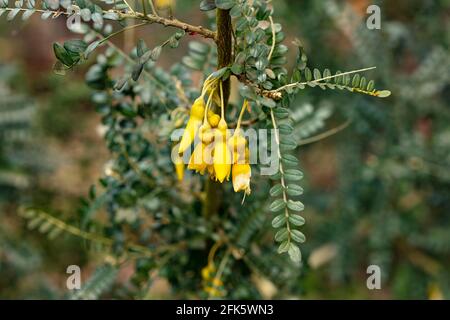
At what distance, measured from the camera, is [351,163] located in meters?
1.88

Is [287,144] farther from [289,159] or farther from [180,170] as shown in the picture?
[180,170]

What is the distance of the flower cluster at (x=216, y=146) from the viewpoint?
800 mm

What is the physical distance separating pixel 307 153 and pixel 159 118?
1.32m

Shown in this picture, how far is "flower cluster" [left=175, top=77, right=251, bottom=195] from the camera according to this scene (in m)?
0.80

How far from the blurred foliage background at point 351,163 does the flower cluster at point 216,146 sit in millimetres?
854

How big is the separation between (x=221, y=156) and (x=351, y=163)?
3.79ft

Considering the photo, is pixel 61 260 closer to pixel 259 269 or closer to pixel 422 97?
pixel 259 269

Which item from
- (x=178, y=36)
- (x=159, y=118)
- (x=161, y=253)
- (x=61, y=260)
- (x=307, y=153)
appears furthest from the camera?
(x=307, y=153)

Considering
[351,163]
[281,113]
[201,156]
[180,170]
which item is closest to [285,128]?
[281,113]

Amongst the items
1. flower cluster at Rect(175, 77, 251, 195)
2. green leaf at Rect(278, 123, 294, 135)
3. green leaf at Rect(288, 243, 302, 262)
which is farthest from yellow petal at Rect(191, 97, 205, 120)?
green leaf at Rect(288, 243, 302, 262)

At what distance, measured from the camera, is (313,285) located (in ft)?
6.88

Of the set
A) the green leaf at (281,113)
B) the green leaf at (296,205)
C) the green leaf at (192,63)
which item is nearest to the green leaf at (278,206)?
the green leaf at (296,205)

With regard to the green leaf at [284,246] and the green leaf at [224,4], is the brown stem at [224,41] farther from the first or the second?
the green leaf at [284,246]
